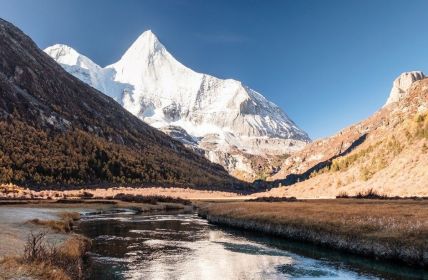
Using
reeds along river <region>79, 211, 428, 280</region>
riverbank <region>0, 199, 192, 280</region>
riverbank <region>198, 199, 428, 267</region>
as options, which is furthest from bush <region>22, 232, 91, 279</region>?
riverbank <region>198, 199, 428, 267</region>

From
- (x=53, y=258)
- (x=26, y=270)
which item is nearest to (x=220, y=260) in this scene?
(x=53, y=258)

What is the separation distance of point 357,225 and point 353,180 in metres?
118

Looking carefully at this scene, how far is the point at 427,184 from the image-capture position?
352 ft

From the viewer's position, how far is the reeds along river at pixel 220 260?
3347 cm

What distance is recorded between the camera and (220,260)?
39.7 metres

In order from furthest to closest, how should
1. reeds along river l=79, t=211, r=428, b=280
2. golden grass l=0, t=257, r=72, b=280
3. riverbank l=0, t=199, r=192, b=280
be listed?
reeds along river l=79, t=211, r=428, b=280
riverbank l=0, t=199, r=192, b=280
golden grass l=0, t=257, r=72, b=280

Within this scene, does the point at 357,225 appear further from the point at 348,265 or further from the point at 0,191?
the point at 0,191

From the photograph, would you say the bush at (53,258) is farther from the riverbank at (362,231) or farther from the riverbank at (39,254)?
the riverbank at (362,231)

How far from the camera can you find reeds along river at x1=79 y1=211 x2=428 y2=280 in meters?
33.5

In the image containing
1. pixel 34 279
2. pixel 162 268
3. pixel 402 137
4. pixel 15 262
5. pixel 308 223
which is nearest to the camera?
pixel 34 279

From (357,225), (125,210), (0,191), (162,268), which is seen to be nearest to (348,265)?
(357,225)

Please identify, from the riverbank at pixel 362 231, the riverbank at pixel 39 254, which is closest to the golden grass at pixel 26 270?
the riverbank at pixel 39 254

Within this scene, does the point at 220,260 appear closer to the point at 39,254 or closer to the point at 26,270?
the point at 39,254

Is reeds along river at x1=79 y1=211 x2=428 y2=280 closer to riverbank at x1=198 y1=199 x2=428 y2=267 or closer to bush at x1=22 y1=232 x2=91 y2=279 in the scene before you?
riverbank at x1=198 y1=199 x2=428 y2=267
